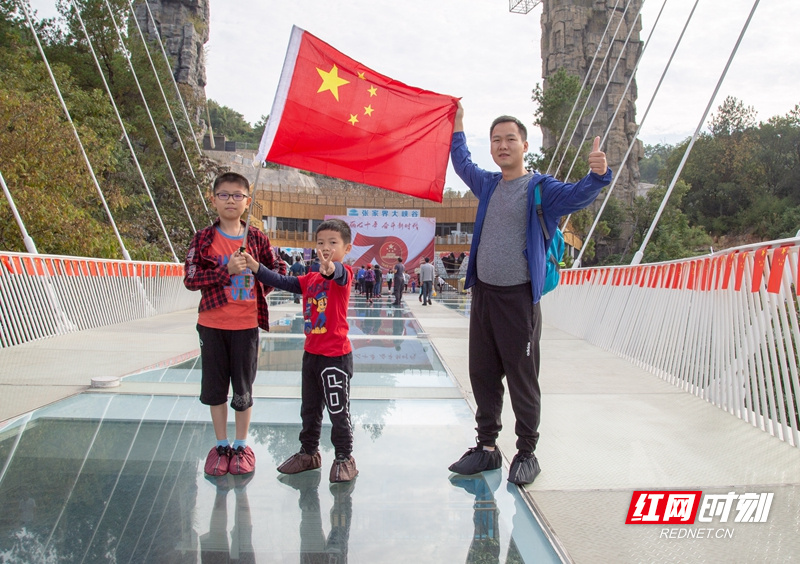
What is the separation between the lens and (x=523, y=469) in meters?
2.79

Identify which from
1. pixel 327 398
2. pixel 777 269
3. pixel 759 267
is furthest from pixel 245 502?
pixel 759 267

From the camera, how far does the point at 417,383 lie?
500 centimetres

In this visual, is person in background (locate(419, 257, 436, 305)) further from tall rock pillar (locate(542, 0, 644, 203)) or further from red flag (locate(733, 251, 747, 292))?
tall rock pillar (locate(542, 0, 644, 203))

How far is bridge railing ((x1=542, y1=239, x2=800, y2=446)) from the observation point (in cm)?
362

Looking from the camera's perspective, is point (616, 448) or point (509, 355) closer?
point (509, 355)

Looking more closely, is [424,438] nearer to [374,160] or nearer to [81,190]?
[374,160]

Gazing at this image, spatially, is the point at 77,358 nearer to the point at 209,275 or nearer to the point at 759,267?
the point at 209,275

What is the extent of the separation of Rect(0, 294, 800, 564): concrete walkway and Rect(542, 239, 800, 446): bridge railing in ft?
0.51

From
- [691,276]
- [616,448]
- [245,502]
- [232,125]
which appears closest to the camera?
[245,502]

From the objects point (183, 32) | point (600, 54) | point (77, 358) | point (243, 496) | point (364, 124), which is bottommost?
point (77, 358)

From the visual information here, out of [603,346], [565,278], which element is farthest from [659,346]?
[565,278]

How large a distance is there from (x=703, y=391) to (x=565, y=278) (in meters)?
6.20

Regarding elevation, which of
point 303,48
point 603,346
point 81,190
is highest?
point 303,48

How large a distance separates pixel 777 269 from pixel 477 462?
2268mm
